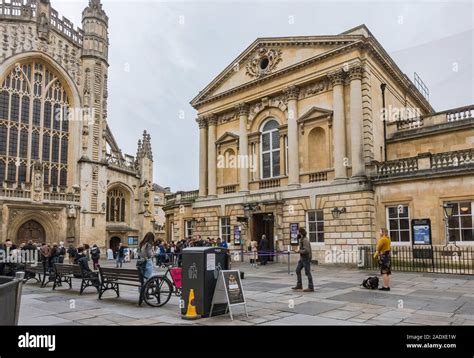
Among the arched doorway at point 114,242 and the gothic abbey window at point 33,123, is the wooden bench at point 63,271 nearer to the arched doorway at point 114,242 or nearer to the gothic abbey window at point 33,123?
the gothic abbey window at point 33,123

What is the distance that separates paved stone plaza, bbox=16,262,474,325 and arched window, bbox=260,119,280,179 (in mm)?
13316

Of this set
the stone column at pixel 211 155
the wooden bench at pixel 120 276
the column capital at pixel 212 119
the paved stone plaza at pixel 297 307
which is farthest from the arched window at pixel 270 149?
the wooden bench at pixel 120 276

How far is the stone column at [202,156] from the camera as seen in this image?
30.3 metres

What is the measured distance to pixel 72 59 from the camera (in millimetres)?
38688

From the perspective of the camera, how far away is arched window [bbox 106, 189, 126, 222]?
42938mm

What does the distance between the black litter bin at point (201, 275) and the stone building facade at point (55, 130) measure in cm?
2949

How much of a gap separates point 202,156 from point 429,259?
17.9 m

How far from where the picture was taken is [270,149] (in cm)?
2670

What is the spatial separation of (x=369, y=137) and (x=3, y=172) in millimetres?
30116

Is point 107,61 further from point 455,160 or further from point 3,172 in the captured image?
point 455,160

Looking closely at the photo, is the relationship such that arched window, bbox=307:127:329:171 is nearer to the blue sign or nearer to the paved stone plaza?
the blue sign

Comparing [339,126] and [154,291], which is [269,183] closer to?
[339,126]

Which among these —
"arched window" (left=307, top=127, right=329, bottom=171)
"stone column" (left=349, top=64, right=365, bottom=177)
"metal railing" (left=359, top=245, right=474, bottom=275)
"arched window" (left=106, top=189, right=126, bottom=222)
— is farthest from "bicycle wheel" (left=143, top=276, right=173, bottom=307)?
"arched window" (left=106, top=189, right=126, bottom=222)
